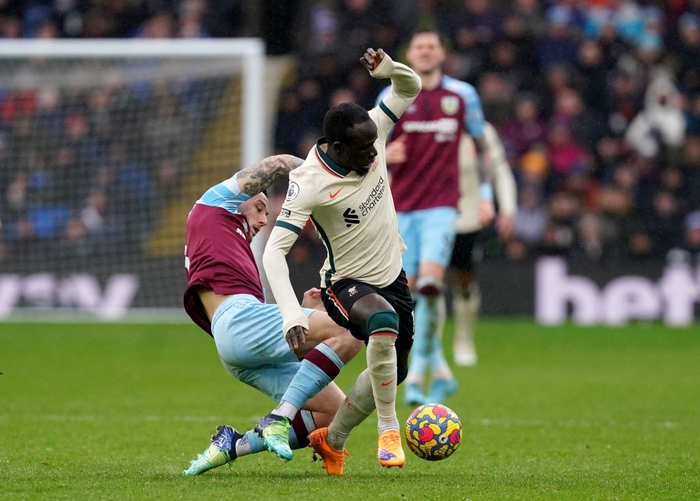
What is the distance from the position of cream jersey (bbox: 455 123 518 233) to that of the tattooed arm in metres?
4.83

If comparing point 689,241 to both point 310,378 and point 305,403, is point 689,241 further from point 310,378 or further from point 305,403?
point 310,378

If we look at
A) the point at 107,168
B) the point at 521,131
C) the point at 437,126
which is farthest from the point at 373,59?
the point at 521,131

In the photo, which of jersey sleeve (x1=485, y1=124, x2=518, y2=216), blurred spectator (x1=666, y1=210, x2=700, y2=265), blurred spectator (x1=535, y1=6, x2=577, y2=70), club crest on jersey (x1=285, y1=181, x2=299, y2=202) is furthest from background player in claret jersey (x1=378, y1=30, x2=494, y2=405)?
blurred spectator (x1=535, y1=6, x2=577, y2=70)

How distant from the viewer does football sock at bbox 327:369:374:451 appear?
237 inches

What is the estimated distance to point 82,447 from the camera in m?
7.05

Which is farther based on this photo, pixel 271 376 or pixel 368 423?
pixel 368 423

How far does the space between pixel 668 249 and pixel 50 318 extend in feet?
29.4

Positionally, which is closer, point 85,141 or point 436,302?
point 436,302

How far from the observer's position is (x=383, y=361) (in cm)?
586

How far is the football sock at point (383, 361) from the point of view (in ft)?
18.9

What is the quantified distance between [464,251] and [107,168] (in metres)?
6.46

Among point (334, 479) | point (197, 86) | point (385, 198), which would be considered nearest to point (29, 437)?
point (334, 479)

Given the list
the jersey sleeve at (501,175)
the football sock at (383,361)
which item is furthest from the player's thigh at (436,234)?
the football sock at (383,361)

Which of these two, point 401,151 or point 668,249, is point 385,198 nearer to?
point 401,151
